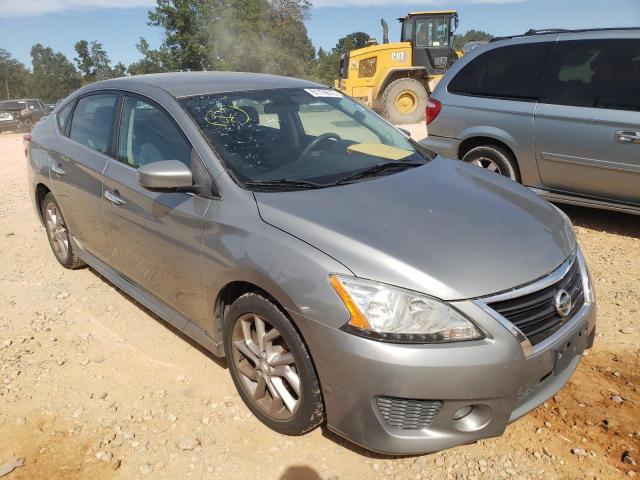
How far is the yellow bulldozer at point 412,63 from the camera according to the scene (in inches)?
611

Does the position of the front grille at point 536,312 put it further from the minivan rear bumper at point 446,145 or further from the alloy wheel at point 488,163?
the minivan rear bumper at point 446,145

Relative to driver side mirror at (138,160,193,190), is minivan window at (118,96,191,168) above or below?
above

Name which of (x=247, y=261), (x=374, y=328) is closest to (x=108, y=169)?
(x=247, y=261)

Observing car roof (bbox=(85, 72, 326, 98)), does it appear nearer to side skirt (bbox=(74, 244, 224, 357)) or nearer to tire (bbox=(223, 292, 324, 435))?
side skirt (bbox=(74, 244, 224, 357))

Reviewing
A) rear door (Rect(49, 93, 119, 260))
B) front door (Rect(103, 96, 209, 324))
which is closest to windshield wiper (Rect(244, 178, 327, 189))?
front door (Rect(103, 96, 209, 324))

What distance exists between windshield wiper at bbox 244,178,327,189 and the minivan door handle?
11.0 ft

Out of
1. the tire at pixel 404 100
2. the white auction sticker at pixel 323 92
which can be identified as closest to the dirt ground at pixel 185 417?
the white auction sticker at pixel 323 92

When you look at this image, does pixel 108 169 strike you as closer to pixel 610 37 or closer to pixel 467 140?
pixel 467 140

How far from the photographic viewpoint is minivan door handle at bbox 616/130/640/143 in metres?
4.60

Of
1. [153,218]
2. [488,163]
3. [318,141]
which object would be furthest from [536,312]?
[488,163]

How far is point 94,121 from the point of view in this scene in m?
3.87

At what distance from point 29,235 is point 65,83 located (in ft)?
286

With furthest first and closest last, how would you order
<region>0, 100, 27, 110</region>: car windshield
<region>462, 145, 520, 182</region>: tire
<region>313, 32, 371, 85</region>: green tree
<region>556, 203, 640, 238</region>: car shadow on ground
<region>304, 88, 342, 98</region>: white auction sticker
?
<region>313, 32, 371, 85</region>: green tree
<region>0, 100, 27, 110</region>: car windshield
<region>462, 145, 520, 182</region>: tire
<region>556, 203, 640, 238</region>: car shadow on ground
<region>304, 88, 342, 98</region>: white auction sticker

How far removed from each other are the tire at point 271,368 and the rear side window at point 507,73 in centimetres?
413
